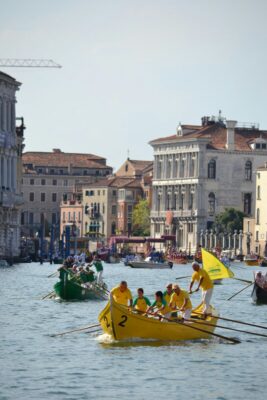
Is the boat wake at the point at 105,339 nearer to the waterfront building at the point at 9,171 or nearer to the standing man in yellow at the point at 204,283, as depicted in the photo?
the standing man in yellow at the point at 204,283

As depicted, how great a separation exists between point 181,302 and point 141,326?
5.34 ft

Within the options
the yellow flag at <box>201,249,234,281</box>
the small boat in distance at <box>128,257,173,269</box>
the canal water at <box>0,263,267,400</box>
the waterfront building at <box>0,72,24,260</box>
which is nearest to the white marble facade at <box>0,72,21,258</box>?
the waterfront building at <box>0,72,24,260</box>

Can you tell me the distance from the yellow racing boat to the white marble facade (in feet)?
294

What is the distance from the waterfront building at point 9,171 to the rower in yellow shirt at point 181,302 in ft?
292

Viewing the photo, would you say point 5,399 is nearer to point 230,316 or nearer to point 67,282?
point 230,316

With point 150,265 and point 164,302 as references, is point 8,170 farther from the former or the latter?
point 164,302

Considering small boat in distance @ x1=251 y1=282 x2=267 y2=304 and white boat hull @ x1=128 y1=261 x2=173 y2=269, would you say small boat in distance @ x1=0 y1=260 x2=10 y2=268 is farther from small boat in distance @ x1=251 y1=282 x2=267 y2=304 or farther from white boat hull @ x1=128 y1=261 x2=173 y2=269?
small boat in distance @ x1=251 y1=282 x2=267 y2=304

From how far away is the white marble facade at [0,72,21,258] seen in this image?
144 metres

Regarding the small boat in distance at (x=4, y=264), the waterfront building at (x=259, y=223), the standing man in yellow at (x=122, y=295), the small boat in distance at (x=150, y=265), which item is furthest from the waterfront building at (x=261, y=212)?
the standing man in yellow at (x=122, y=295)

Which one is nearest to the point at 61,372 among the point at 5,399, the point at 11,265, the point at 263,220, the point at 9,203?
the point at 5,399

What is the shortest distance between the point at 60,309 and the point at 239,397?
26.8 metres

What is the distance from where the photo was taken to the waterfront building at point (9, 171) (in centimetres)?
14421

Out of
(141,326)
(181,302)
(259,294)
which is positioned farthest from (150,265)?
(141,326)

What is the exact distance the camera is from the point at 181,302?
172ft
